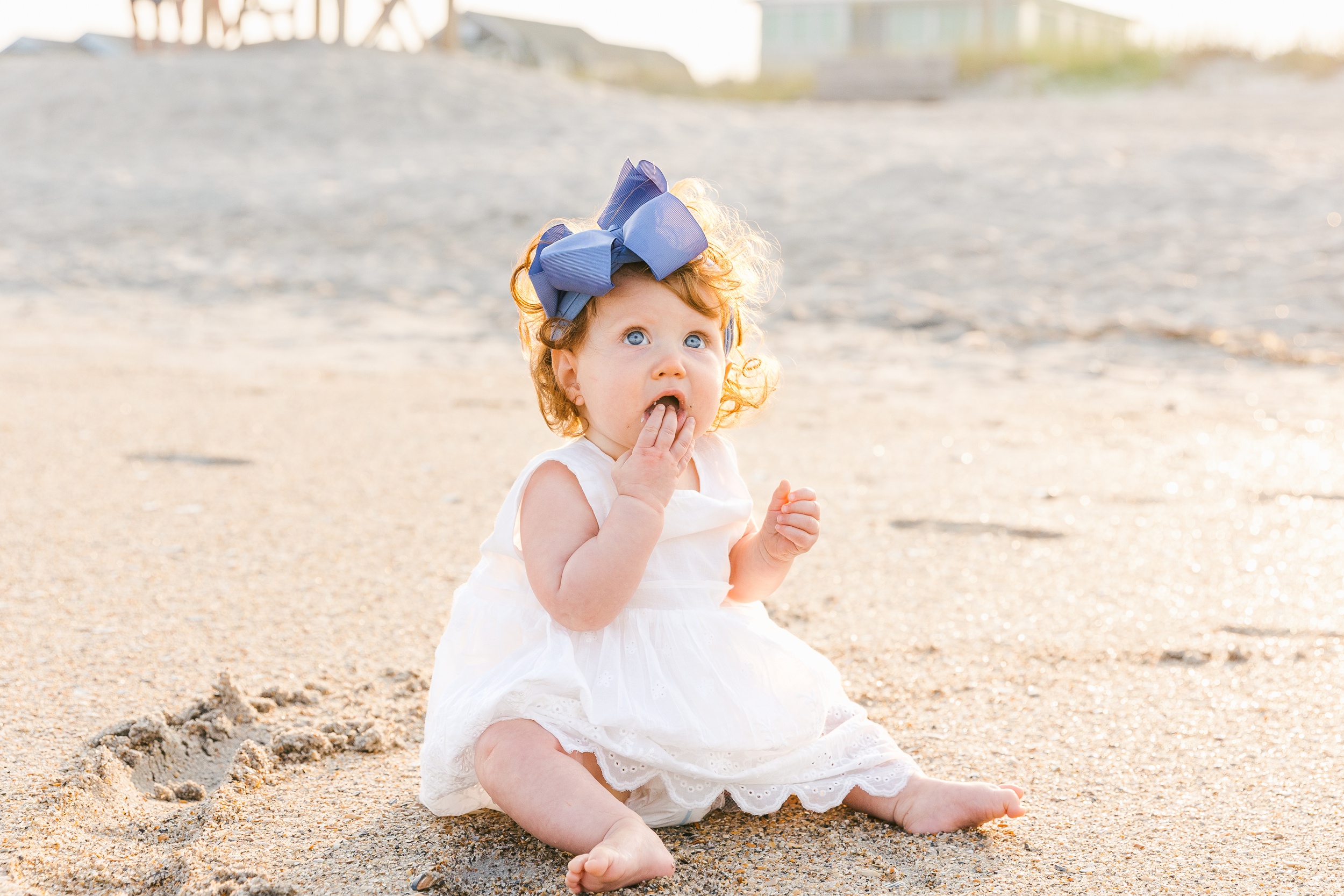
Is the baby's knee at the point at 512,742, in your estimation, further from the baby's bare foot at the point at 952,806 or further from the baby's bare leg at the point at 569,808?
the baby's bare foot at the point at 952,806

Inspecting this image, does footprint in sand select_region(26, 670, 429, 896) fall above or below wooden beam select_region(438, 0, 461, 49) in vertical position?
below

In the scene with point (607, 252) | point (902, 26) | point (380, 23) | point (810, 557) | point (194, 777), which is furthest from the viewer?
point (902, 26)

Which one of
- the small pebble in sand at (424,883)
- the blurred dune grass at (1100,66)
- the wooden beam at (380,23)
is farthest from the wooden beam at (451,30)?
the small pebble in sand at (424,883)

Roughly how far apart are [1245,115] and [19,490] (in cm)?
1223

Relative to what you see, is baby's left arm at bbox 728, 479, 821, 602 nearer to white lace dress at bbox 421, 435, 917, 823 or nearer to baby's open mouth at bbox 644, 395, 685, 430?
white lace dress at bbox 421, 435, 917, 823

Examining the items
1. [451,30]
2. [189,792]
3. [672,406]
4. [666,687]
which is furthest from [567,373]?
[451,30]

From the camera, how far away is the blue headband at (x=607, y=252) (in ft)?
5.58

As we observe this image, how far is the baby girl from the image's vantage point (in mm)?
1673

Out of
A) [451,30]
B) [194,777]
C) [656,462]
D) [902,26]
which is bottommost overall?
[194,777]

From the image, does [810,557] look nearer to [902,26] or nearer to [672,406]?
[672,406]

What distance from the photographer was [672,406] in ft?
5.78

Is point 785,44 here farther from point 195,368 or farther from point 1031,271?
point 195,368

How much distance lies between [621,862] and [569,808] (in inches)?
5.2

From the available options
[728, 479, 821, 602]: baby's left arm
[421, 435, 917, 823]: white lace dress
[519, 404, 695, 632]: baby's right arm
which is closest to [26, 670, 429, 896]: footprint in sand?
[421, 435, 917, 823]: white lace dress
